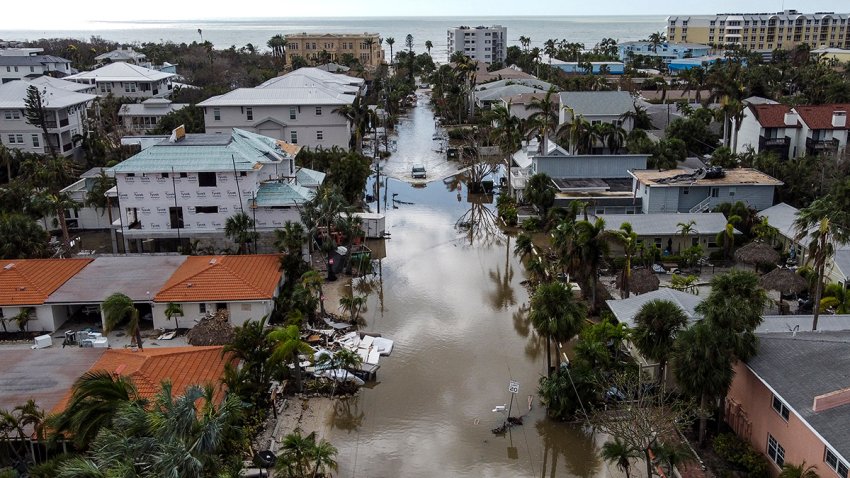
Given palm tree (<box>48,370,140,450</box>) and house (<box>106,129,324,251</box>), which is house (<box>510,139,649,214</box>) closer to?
house (<box>106,129,324,251</box>)

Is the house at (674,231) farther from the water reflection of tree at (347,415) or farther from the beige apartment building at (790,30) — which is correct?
the beige apartment building at (790,30)

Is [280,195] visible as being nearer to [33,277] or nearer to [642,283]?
[33,277]

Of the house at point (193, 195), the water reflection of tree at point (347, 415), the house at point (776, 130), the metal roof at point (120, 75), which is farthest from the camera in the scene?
the metal roof at point (120, 75)

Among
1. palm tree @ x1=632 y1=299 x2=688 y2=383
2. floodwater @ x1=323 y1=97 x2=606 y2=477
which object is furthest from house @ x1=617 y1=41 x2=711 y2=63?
palm tree @ x1=632 y1=299 x2=688 y2=383

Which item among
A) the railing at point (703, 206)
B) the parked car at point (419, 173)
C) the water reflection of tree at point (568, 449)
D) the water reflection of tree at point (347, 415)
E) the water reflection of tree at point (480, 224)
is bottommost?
the water reflection of tree at point (568, 449)

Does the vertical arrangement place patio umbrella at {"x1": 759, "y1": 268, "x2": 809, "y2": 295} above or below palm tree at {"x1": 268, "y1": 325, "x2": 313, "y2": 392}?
below

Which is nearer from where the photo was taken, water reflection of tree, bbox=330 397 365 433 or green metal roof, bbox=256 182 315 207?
water reflection of tree, bbox=330 397 365 433

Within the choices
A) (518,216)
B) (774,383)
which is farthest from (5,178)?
(774,383)

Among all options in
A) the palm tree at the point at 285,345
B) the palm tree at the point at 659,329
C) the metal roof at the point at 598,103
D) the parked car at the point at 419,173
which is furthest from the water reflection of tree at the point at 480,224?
the palm tree at the point at 659,329
